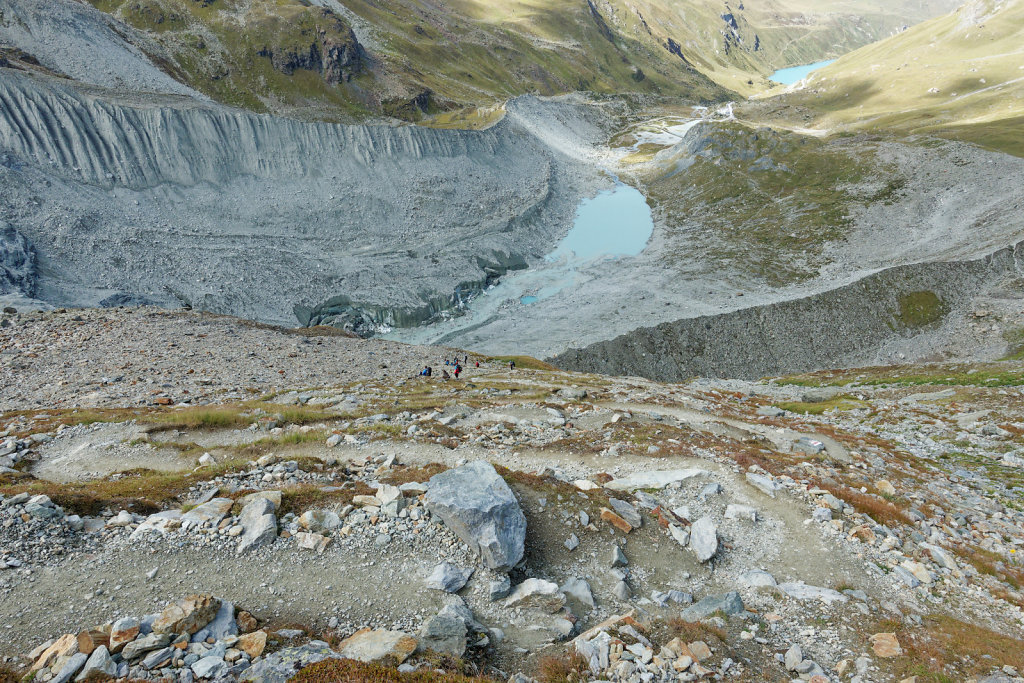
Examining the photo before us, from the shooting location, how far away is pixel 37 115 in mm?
64625

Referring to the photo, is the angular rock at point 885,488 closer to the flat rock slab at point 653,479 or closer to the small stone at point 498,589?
the flat rock slab at point 653,479

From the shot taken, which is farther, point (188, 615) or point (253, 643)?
point (188, 615)

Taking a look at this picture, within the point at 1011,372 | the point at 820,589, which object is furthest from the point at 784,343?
the point at 820,589

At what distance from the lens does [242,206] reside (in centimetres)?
7525

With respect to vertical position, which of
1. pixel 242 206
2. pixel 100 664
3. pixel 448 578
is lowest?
pixel 448 578

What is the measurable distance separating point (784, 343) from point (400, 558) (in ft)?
199

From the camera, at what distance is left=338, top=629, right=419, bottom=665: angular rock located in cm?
924

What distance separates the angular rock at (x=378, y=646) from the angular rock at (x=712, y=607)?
653 cm

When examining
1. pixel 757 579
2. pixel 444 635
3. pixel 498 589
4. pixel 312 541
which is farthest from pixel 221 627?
pixel 757 579

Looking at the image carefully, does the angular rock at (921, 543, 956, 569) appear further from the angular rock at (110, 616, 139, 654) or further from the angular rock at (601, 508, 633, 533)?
the angular rock at (110, 616, 139, 654)

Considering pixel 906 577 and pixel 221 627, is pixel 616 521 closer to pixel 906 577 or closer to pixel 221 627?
pixel 906 577

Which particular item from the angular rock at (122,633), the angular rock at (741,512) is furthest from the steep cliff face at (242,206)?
the angular rock at (741,512)

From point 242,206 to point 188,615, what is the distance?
78650 millimetres

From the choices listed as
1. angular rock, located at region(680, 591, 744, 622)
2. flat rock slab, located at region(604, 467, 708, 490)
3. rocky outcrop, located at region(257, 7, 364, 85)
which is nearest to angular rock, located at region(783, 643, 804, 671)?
angular rock, located at region(680, 591, 744, 622)
